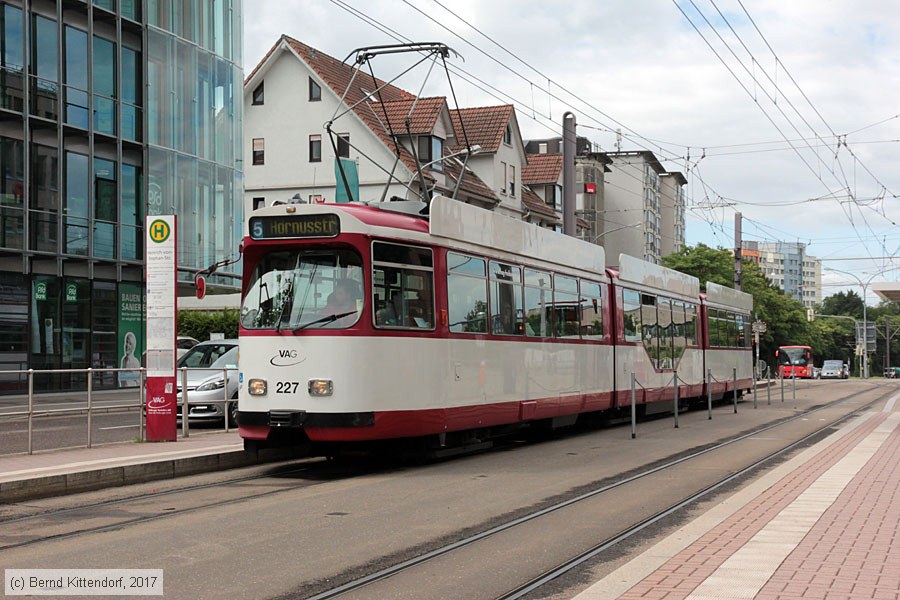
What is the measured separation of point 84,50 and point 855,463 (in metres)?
25.4

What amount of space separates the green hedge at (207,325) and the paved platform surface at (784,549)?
29.9 m

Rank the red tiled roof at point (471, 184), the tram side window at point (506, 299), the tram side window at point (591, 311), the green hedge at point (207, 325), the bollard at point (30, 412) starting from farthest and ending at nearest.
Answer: the red tiled roof at point (471, 184) → the green hedge at point (207, 325) → the tram side window at point (591, 311) → the tram side window at point (506, 299) → the bollard at point (30, 412)

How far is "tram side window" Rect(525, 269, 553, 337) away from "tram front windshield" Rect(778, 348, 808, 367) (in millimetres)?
70831

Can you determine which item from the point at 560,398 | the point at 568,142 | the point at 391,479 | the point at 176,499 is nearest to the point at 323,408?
the point at 391,479

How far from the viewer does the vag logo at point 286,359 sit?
42.8 ft

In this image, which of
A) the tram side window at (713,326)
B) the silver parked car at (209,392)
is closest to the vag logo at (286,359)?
the silver parked car at (209,392)

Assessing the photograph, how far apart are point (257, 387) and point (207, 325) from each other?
28.6 meters

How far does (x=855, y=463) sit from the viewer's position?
1480cm

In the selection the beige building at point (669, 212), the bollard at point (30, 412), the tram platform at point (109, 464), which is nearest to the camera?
the tram platform at point (109, 464)

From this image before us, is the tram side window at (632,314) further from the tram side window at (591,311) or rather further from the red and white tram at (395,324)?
the red and white tram at (395,324)

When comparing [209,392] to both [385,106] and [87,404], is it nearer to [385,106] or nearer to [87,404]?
[87,404]

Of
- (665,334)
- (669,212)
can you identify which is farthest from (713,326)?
(669,212)

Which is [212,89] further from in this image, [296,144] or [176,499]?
[176,499]

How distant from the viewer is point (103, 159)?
107 feet
